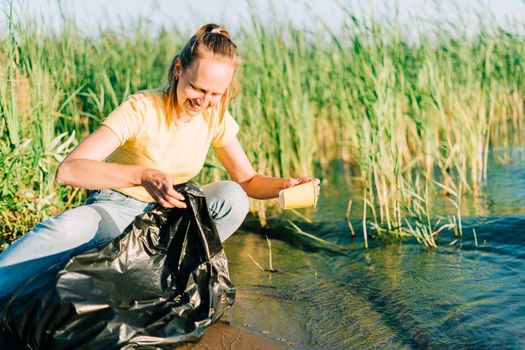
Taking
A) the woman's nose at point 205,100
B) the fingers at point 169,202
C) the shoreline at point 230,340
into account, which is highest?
the woman's nose at point 205,100

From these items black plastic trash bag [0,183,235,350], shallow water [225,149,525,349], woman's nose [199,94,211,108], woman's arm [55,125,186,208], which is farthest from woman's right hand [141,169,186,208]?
shallow water [225,149,525,349]

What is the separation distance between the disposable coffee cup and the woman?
98mm

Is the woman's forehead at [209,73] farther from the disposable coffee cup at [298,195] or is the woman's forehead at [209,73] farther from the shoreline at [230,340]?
the shoreline at [230,340]

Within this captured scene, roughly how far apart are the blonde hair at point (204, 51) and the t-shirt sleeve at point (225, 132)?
13cm

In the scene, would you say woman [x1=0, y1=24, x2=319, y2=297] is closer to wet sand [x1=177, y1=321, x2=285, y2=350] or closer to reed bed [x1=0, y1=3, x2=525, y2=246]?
wet sand [x1=177, y1=321, x2=285, y2=350]

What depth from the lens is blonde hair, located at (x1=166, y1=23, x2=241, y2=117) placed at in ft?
7.42

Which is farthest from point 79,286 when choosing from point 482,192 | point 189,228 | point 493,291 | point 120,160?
point 482,192

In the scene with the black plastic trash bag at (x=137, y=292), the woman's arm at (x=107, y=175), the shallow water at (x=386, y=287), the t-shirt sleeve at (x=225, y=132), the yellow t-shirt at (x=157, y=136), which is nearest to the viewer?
the black plastic trash bag at (x=137, y=292)

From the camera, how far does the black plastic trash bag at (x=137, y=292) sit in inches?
74.7

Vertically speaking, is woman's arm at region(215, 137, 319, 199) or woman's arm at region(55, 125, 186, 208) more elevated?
woman's arm at region(55, 125, 186, 208)

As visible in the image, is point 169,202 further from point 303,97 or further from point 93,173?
point 303,97

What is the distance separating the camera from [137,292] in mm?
2137

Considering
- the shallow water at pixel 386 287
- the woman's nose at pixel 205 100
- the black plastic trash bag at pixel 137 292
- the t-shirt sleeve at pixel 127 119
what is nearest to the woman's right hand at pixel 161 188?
the black plastic trash bag at pixel 137 292

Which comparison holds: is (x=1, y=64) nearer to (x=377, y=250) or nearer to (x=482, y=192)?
(x=377, y=250)
